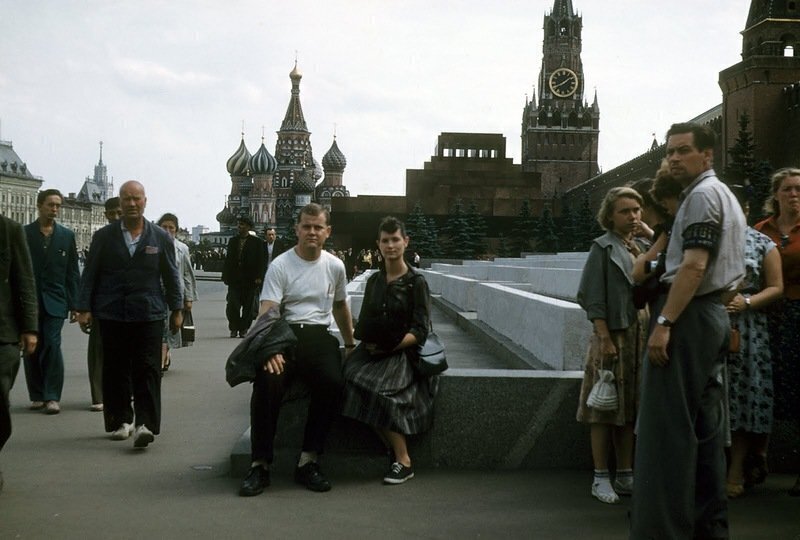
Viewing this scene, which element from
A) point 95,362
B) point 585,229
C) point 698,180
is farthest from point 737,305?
point 585,229

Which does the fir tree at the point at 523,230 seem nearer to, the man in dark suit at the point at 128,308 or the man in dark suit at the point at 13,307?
the man in dark suit at the point at 128,308

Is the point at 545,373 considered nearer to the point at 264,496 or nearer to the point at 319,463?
the point at 319,463

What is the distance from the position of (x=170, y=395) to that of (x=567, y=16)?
132 meters

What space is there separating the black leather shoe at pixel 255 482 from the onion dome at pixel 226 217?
14384 cm

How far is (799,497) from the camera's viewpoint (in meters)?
4.98

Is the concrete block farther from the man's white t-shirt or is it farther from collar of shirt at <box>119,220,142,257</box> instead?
collar of shirt at <box>119,220,142,257</box>

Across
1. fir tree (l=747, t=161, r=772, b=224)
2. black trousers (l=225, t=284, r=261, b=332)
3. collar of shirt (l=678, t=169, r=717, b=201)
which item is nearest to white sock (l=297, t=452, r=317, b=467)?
collar of shirt (l=678, t=169, r=717, b=201)

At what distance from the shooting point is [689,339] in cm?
375

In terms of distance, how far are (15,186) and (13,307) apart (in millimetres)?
141227

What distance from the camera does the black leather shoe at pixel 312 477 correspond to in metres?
5.07

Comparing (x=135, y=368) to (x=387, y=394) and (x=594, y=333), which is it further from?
(x=594, y=333)

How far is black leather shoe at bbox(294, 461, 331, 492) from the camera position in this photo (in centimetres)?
507

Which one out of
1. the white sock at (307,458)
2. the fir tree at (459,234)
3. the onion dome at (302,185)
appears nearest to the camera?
the white sock at (307,458)

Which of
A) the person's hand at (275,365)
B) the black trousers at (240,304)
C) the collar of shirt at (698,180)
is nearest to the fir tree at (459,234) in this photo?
the black trousers at (240,304)
